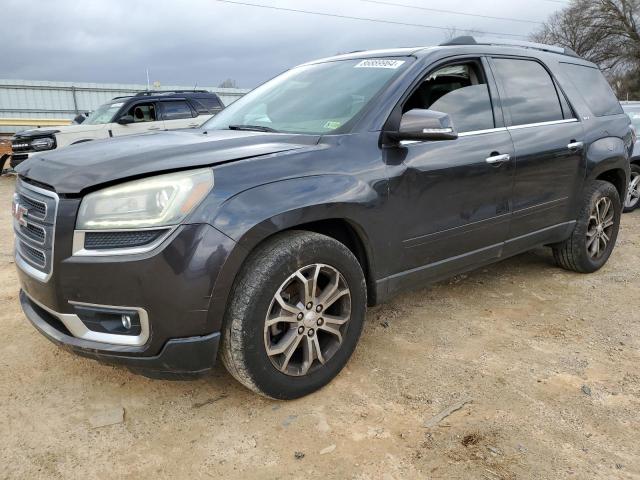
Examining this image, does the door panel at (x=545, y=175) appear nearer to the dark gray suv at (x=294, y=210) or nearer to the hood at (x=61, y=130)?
the dark gray suv at (x=294, y=210)

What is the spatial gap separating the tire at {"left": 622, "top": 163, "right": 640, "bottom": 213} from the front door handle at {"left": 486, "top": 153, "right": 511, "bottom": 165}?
16.6 ft

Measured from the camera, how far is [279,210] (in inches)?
93.7

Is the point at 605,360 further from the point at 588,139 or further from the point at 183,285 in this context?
the point at 183,285

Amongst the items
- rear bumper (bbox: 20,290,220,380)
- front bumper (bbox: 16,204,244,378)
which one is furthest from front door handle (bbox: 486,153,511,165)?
rear bumper (bbox: 20,290,220,380)

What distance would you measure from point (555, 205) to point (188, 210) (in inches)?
115

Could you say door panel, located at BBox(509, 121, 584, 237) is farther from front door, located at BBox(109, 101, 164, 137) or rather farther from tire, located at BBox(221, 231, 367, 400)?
front door, located at BBox(109, 101, 164, 137)

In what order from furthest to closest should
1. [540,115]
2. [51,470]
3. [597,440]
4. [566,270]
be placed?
[566,270], [540,115], [597,440], [51,470]

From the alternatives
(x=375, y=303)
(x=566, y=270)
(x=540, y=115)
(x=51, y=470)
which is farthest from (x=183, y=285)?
(x=566, y=270)

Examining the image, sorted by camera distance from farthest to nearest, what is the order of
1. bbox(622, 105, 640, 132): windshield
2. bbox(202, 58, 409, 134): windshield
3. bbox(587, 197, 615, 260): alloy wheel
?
1. bbox(622, 105, 640, 132): windshield
2. bbox(587, 197, 615, 260): alloy wheel
3. bbox(202, 58, 409, 134): windshield

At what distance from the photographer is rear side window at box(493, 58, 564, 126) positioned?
365 centimetres

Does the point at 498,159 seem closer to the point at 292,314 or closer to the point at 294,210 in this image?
the point at 294,210

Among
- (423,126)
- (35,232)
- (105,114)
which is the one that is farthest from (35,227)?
(105,114)

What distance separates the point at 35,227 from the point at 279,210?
1130 millimetres

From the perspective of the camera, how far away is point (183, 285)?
2182mm
